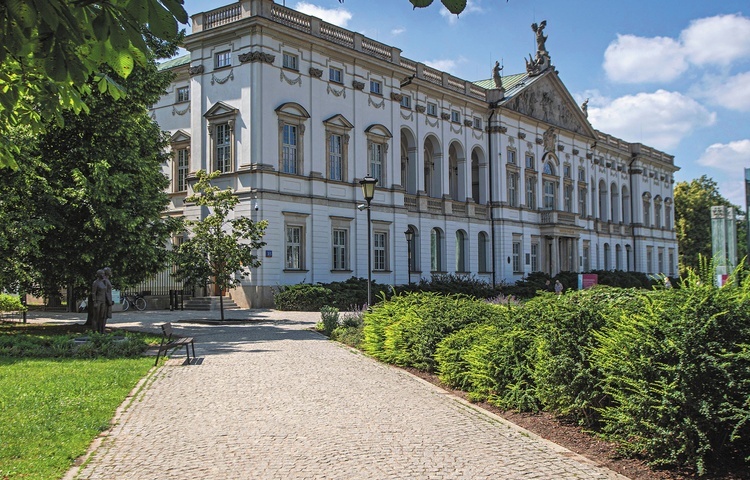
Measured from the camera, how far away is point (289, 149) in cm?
3456

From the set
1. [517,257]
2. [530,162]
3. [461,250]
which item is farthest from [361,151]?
[530,162]

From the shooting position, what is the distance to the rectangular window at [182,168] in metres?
37.8

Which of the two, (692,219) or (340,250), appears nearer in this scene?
(340,250)

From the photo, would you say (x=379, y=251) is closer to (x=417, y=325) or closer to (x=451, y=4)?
(x=417, y=325)

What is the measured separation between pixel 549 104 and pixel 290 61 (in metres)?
29.2

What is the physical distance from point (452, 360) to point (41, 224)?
13129 mm

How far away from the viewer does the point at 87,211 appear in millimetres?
20547

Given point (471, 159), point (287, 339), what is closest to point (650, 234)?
point (471, 159)

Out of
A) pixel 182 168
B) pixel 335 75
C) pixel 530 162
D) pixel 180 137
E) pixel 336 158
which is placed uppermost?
pixel 335 75

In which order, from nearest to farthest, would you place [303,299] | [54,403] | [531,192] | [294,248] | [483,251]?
[54,403] → [303,299] → [294,248] → [483,251] → [531,192]

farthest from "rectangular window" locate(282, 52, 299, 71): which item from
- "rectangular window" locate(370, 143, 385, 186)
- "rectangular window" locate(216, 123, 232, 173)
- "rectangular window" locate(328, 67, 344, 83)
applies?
"rectangular window" locate(370, 143, 385, 186)

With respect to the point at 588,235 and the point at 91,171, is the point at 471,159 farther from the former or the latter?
the point at 91,171

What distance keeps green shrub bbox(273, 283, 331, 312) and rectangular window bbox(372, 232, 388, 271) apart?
320 inches

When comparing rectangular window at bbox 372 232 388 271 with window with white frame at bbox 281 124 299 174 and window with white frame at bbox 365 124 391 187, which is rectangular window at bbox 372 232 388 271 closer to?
window with white frame at bbox 365 124 391 187
